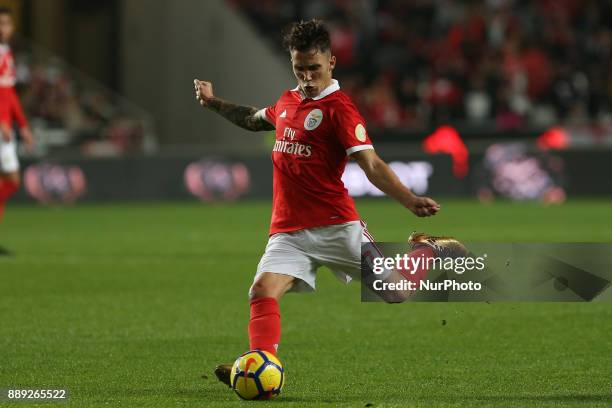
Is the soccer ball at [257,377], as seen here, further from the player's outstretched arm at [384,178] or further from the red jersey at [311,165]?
the player's outstretched arm at [384,178]

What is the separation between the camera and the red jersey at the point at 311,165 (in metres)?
6.18

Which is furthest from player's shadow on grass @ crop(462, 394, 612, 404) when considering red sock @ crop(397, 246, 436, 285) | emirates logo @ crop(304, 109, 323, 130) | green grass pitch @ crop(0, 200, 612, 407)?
emirates logo @ crop(304, 109, 323, 130)

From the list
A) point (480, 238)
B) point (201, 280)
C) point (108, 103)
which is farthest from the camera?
point (108, 103)

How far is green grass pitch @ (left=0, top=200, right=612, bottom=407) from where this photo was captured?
6156 mm

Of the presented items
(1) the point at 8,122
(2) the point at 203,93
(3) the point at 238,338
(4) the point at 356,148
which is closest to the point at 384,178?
(4) the point at 356,148

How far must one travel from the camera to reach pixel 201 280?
11578mm

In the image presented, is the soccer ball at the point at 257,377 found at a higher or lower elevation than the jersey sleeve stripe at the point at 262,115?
lower

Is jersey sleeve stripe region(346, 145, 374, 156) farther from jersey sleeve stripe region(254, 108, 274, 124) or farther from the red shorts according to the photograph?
the red shorts

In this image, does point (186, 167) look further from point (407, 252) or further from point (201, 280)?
point (407, 252)

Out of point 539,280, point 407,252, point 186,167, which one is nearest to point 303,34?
point 407,252

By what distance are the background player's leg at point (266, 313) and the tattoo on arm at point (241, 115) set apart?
3.49ft

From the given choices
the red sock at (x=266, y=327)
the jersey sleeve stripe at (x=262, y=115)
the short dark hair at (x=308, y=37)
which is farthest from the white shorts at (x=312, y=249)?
the short dark hair at (x=308, y=37)

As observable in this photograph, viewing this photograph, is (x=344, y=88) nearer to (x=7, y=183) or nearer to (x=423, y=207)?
(x=7, y=183)

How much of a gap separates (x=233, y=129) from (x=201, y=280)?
16.1 m
